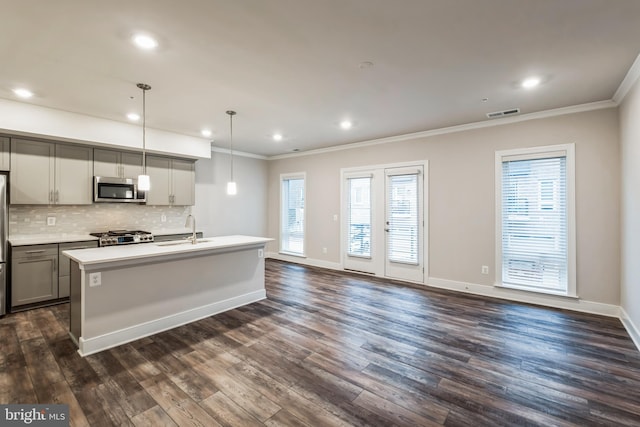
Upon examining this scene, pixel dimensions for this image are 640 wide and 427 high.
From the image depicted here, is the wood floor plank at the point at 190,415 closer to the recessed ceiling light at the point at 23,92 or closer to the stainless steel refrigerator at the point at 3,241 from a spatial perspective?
the stainless steel refrigerator at the point at 3,241

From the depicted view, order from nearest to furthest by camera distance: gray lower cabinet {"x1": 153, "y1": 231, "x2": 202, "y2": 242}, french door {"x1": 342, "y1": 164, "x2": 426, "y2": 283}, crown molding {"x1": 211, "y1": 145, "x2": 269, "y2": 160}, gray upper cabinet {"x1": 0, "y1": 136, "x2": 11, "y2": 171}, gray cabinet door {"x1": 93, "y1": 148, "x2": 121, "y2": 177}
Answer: gray upper cabinet {"x1": 0, "y1": 136, "x2": 11, "y2": 171} < gray cabinet door {"x1": 93, "y1": 148, "x2": 121, "y2": 177} < gray lower cabinet {"x1": 153, "y1": 231, "x2": 202, "y2": 242} < french door {"x1": 342, "y1": 164, "x2": 426, "y2": 283} < crown molding {"x1": 211, "y1": 145, "x2": 269, "y2": 160}

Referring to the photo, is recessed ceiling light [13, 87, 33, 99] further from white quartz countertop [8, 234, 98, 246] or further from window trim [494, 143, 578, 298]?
window trim [494, 143, 578, 298]

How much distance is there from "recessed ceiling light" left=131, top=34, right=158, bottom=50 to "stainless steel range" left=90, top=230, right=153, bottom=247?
3.29 m

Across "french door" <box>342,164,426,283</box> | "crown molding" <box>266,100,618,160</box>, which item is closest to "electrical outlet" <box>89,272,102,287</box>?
"french door" <box>342,164,426,283</box>

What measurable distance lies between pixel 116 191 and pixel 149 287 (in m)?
2.45

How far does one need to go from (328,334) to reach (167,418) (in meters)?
1.68

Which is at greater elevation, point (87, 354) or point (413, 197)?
point (413, 197)

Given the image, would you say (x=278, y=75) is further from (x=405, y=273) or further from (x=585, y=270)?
(x=585, y=270)

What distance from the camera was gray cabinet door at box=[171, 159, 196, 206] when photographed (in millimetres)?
5590

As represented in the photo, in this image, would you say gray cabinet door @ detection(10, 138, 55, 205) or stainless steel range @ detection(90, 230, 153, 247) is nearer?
gray cabinet door @ detection(10, 138, 55, 205)

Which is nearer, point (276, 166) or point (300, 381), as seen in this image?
point (300, 381)

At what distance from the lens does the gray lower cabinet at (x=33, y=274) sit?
3852 mm

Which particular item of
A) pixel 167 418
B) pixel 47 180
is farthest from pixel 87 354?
pixel 47 180

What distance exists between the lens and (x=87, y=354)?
275 centimetres
